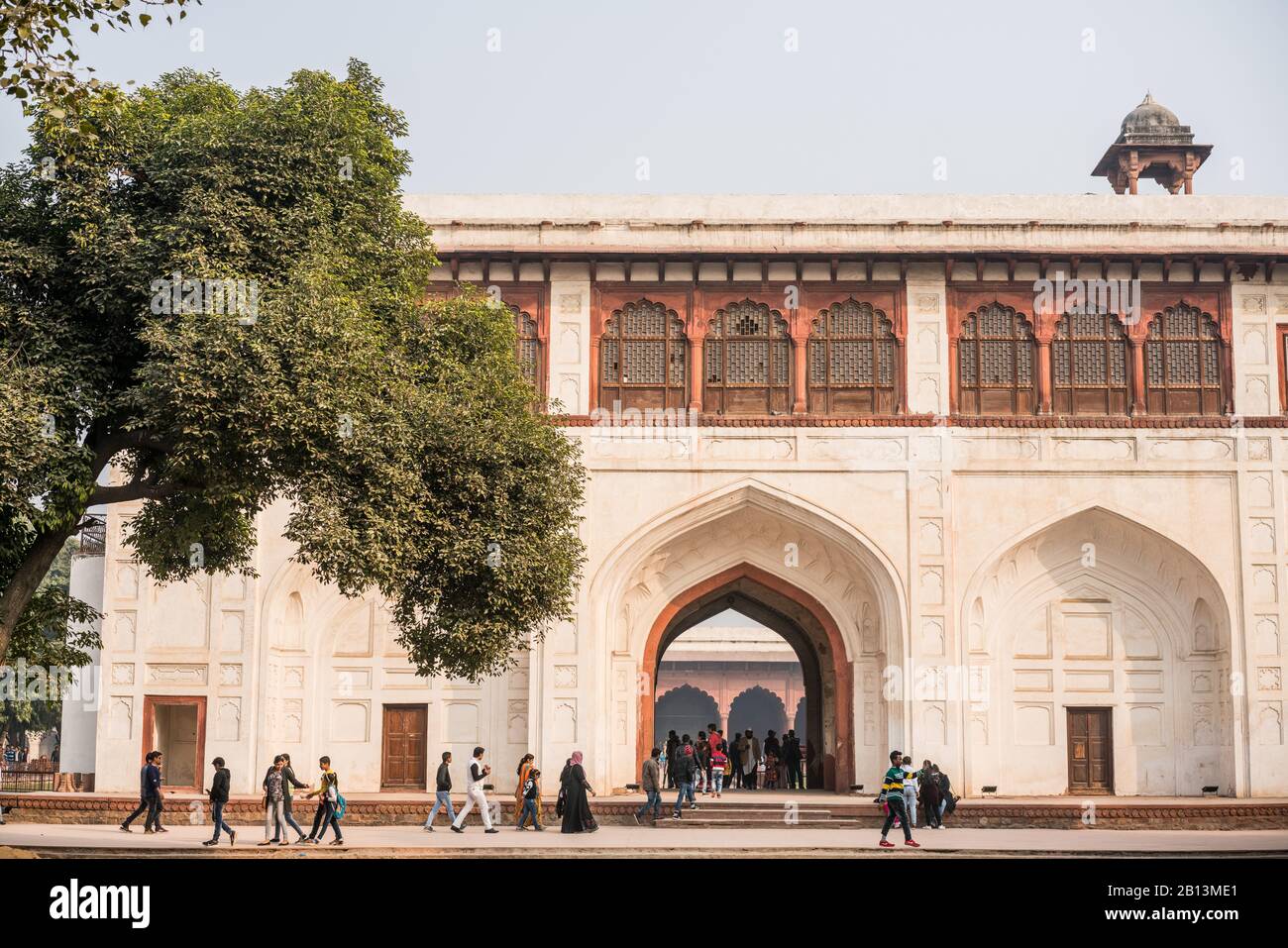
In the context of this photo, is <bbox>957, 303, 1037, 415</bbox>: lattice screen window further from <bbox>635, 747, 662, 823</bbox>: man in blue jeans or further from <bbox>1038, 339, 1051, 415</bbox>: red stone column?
<bbox>635, 747, 662, 823</bbox>: man in blue jeans

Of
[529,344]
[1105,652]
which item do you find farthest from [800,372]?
[1105,652]

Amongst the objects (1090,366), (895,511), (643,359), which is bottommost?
(895,511)

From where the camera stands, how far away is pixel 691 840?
774 inches

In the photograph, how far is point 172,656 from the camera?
79.6ft

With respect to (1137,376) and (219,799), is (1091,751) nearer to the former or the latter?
(1137,376)

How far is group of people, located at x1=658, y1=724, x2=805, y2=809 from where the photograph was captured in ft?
80.2

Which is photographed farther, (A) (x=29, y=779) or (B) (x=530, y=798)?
(A) (x=29, y=779)

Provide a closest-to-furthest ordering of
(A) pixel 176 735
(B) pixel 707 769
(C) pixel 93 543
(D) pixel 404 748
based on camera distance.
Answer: (A) pixel 176 735 < (D) pixel 404 748 < (B) pixel 707 769 < (C) pixel 93 543

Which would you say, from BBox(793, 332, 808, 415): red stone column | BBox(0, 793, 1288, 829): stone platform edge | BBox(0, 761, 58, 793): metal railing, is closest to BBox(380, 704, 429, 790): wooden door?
BBox(0, 793, 1288, 829): stone platform edge

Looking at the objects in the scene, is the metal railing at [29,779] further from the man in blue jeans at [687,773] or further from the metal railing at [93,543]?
the man in blue jeans at [687,773]

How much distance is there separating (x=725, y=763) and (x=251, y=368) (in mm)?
14205

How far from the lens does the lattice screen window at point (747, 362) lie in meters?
24.7

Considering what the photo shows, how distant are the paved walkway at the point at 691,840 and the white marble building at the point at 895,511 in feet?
9.44

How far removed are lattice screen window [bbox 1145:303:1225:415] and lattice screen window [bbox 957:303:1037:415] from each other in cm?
191
